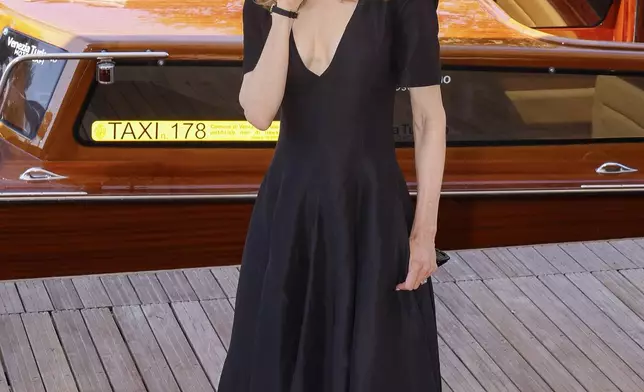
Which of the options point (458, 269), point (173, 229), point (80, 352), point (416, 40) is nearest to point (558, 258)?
point (458, 269)

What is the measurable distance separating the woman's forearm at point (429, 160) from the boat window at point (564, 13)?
2.37 metres

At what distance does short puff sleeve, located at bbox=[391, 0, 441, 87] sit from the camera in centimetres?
205

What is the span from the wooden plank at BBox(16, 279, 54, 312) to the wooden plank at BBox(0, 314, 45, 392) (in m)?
0.09

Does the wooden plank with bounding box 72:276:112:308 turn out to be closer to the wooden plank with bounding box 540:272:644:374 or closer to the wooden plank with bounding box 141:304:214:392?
the wooden plank with bounding box 141:304:214:392

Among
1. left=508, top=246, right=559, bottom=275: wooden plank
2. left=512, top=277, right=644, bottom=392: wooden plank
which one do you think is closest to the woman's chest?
left=512, top=277, right=644, bottom=392: wooden plank

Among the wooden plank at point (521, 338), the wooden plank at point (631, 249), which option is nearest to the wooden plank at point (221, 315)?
the wooden plank at point (521, 338)

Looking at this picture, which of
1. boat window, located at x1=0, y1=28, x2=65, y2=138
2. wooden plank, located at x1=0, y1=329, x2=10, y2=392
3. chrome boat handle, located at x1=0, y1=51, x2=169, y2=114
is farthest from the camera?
boat window, located at x1=0, y1=28, x2=65, y2=138

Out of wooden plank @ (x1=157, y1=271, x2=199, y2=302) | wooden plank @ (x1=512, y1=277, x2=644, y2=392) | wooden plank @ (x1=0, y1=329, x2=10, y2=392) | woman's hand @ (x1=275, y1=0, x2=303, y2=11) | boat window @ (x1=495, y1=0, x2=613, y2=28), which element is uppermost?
woman's hand @ (x1=275, y1=0, x2=303, y2=11)

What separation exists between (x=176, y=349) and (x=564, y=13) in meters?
2.08

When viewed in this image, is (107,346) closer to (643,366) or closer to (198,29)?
(198,29)

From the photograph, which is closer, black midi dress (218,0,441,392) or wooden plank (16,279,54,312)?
black midi dress (218,0,441,392)

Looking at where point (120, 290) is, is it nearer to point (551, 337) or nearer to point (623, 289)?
point (551, 337)

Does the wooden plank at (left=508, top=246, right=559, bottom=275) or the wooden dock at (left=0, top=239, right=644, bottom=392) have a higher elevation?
the wooden dock at (left=0, top=239, right=644, bottom=392)

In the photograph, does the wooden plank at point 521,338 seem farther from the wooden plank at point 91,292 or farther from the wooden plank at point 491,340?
the wooden plank at point 91,292
